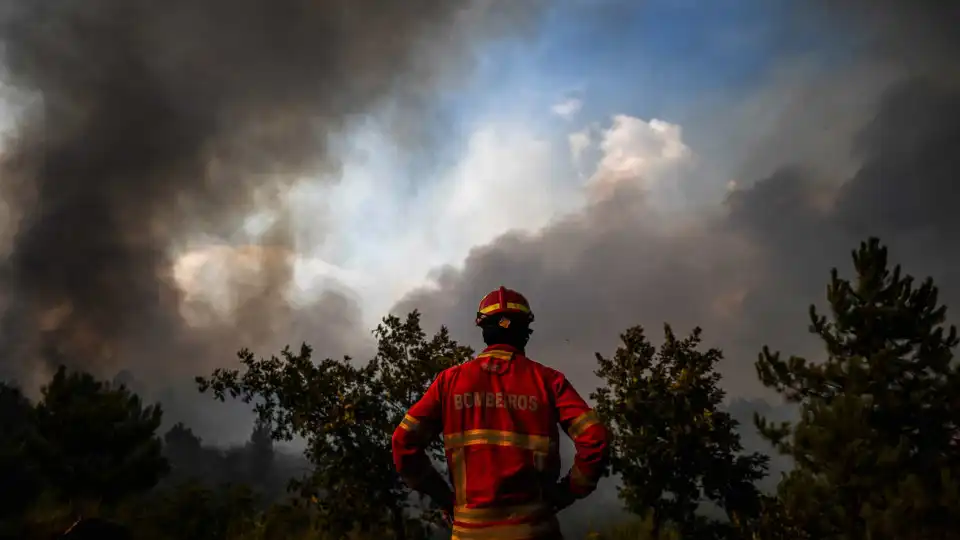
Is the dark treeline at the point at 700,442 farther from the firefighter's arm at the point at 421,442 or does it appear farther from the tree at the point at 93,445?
the firefighter's arm at the point at 421,442

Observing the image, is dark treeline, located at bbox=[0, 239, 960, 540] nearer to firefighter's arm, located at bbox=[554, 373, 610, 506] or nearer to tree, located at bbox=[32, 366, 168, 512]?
tree, located at bbox=[32, 366, 168, 512]

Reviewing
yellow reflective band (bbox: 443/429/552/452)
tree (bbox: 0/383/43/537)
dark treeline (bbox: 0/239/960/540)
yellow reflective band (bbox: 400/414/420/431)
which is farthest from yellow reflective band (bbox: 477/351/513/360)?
tree (bbox: 0/383/43/537)

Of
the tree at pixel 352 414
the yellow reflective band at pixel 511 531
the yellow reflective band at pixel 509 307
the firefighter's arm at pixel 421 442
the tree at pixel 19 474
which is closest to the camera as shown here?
the yellow reflective band at pixel 511 531

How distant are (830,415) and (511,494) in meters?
14.6

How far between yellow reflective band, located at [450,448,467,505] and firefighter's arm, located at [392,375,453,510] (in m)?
0.15

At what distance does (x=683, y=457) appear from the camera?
14.5 m

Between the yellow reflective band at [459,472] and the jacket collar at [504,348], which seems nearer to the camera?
the yellow reflective band at [459,472]

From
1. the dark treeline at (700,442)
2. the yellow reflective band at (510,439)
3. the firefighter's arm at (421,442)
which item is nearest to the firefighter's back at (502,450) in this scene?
the yellow reflective band at (510,439)

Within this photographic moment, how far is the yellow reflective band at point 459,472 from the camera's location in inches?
141

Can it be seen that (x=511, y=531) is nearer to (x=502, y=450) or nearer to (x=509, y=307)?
(x=502, y=450)

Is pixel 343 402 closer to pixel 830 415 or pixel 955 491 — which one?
pixel 830 415

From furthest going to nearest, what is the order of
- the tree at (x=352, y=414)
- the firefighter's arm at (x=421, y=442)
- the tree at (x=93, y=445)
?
the tree at (x=93, y=445) → the tree at (x=352, y=414) → the firefighter's arm at (x=421, y=442)

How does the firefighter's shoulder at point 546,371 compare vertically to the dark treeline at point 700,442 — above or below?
below

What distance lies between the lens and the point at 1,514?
18172 mm
